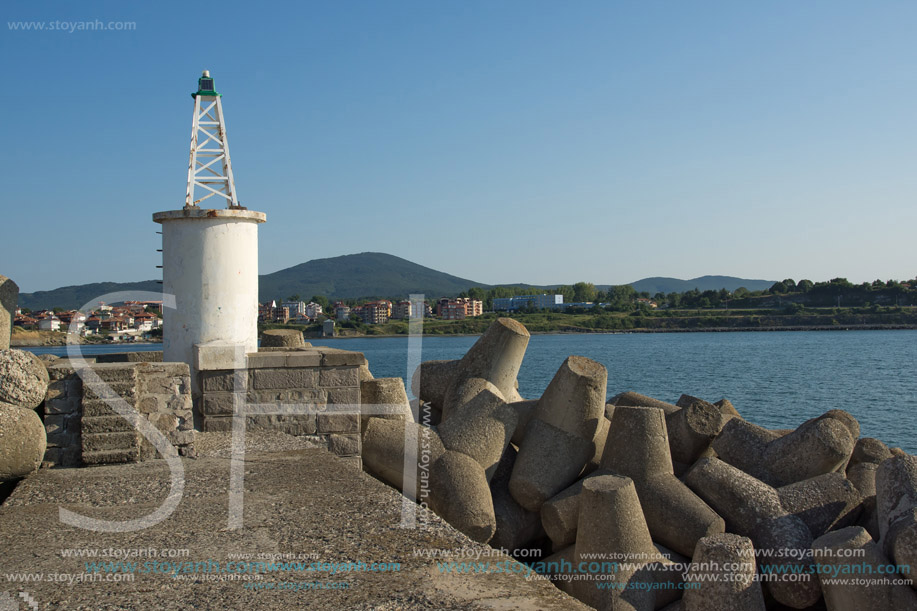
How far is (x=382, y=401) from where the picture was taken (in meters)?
7.25

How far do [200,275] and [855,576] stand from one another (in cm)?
566

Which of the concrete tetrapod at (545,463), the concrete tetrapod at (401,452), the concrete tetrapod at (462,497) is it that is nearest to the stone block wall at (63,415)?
the concrete tetrapod at (401,452)

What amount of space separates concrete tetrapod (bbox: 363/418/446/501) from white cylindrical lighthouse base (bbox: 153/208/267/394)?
1.47 metres

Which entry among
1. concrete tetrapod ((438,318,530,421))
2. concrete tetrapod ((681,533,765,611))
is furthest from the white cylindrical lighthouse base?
concrete tetrapod ((681,533,765,611))

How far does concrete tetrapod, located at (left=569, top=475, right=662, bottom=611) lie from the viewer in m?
5.33

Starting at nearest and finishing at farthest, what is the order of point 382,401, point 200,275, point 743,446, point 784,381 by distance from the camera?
point 200,275 → point 382,401 → point 743,446 → point 784,381

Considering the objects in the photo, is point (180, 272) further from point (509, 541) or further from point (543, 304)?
point (543, 304)

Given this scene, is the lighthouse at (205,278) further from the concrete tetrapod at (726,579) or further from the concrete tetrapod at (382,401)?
the concrete tetrapod at (726,579)

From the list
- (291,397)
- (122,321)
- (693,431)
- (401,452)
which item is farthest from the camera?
(122,321)

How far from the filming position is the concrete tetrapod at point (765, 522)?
5.48 m

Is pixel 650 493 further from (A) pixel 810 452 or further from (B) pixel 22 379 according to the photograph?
(B) pixel 22 379

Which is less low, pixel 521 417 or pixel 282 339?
pixel 282 339

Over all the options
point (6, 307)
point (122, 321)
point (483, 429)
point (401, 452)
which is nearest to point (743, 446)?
point (483, 429)

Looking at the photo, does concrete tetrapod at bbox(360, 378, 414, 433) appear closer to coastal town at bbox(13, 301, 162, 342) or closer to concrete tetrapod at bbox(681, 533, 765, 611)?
coastal town at bbox(13, 301, 162, 342)
